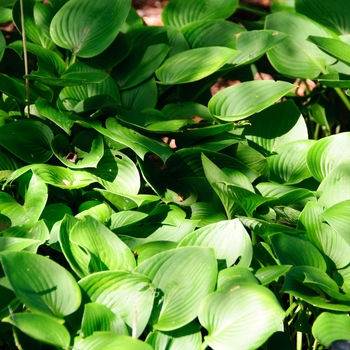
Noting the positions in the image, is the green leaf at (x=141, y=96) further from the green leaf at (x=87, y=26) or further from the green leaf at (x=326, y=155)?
the green leaf at (x=326, y=155)

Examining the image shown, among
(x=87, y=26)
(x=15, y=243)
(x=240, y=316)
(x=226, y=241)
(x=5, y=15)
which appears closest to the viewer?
(x=240, y=316)

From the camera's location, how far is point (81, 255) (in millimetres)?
1422

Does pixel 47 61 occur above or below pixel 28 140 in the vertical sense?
above

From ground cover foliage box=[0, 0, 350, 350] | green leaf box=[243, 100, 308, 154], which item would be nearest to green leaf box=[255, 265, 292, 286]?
ground cover foliage box=[0, 0, 350, 350]

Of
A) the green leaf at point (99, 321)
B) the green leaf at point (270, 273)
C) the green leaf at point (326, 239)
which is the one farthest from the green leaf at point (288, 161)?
the green leaf at point (99, 321)

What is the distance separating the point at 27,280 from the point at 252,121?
105 centimetres

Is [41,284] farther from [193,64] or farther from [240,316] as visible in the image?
[193,64]

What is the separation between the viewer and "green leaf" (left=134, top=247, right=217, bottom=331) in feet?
4.28

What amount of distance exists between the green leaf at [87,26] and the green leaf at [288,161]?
0.72 metres

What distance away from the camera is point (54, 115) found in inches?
70.2

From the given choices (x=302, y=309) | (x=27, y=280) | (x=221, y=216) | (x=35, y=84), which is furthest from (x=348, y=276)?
(x=35, y=84)

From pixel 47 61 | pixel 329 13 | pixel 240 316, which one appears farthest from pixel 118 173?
pixel 329 13

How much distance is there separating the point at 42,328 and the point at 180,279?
0.35m

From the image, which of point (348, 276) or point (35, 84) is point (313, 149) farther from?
point (35, 84)
